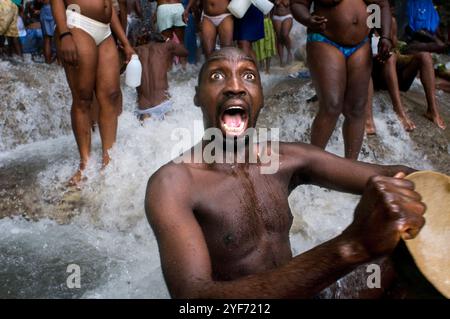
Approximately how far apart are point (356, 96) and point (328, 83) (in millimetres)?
270

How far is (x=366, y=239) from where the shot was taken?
1.26 meters

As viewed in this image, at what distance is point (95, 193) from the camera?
4074 mm

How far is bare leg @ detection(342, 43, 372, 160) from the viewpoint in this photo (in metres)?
3.70

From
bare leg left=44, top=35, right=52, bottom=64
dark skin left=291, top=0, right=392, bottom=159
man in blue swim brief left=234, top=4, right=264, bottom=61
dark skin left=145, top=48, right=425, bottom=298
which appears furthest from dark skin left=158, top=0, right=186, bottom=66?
dark skin left=145, top=48, right=425, bottom=298

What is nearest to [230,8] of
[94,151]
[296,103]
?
[296,103]

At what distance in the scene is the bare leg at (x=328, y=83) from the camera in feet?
11.9

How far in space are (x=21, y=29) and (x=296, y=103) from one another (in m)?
4.71

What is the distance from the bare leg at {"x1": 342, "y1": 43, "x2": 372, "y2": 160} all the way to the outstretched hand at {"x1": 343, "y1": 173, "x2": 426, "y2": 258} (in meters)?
2.53

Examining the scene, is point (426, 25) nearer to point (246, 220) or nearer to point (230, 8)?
point (230, 8)

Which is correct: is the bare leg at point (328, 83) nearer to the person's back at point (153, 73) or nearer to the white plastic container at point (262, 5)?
the person's back at point (153, 73)

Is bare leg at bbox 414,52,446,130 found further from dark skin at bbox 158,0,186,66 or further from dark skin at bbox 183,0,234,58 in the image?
dark skin at bbox 158,0,186,66

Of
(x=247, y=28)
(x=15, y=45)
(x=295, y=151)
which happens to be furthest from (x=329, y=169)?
(x=15, y=45)

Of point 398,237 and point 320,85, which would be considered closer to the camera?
point 398,237

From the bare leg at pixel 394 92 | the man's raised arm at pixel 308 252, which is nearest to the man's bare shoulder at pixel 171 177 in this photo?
Result: the man's raised arm at pixel 308 252
